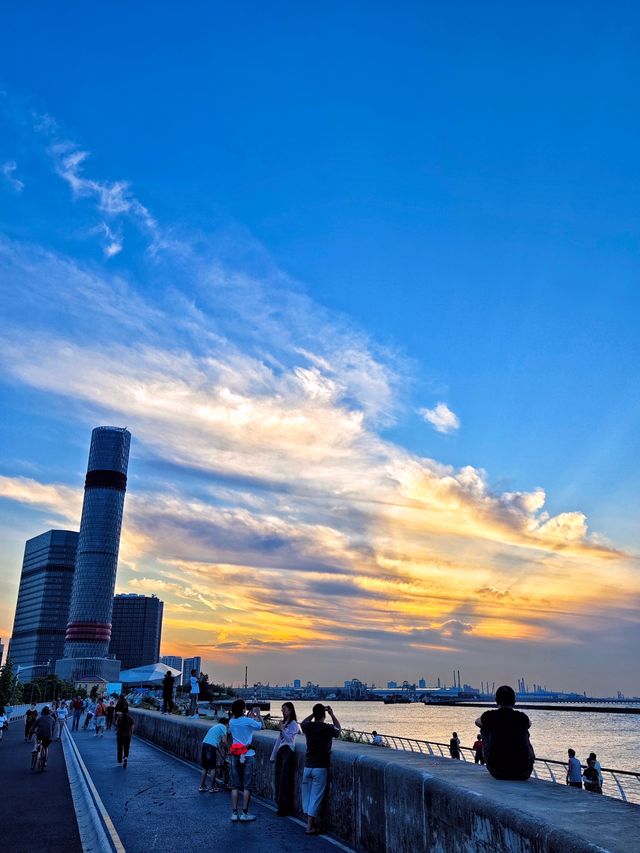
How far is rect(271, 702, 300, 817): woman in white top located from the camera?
33.4 ft

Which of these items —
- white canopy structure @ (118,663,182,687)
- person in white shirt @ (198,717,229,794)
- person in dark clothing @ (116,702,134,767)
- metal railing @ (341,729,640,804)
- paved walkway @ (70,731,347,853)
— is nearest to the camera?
paved walkway @ (70,731,347,853)

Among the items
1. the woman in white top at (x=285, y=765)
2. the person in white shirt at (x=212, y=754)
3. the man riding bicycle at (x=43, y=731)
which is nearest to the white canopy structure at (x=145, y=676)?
the man riding bicycle at (x=43, y=731)

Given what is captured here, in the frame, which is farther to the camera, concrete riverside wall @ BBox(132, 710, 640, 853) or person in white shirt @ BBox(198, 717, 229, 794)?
person in white shirt @ BBox(198, 717, 229, 794)

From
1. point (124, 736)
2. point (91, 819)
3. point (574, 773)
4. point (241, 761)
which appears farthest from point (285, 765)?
point (574, 773)

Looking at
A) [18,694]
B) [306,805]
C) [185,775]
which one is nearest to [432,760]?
[306,805]

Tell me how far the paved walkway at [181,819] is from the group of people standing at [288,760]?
27 centimetres

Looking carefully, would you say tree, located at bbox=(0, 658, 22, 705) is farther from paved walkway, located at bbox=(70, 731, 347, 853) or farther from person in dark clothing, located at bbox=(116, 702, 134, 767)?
paved walkway, located at bbox=(70, 731, 347, 853)

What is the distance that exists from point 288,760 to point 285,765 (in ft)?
0.35

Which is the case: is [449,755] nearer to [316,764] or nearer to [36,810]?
[36,810]

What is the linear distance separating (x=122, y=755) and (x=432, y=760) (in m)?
12.5

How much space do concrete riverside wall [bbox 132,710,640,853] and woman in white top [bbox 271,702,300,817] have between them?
0.15 meters

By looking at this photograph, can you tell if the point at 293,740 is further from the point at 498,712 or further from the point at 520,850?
the point at 520,850

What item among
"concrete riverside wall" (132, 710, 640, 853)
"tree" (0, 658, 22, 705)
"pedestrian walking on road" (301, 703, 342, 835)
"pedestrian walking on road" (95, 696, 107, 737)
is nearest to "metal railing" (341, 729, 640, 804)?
"concrete riverside wall" (132, 710, 640, 853)

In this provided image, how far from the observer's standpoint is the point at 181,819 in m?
9.81
